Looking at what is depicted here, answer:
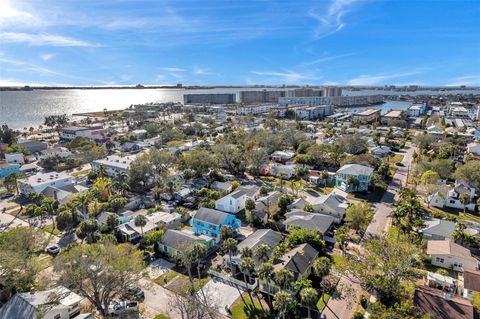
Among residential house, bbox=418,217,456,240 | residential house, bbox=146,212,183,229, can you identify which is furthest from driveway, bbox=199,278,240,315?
residential house, bbox=418,217,456,240

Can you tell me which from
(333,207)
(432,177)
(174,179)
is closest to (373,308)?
(333,207)

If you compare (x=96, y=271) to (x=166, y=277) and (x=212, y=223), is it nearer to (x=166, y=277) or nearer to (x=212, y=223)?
(x=166, y=277)

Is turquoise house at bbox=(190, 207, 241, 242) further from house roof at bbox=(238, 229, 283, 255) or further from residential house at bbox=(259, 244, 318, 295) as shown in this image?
residential house at bbox=(259, 244, 318, 295)

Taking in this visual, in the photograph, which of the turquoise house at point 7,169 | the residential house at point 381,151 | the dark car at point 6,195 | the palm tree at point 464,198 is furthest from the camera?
the residential house at point 381,151

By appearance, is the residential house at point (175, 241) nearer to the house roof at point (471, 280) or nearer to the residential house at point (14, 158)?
the house roof at point (471, 280)

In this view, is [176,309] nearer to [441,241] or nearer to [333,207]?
[333,207]

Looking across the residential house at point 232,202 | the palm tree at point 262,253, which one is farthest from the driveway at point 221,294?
the residential house at point 232,202

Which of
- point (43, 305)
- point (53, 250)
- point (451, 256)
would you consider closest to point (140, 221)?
point (53, 250)
